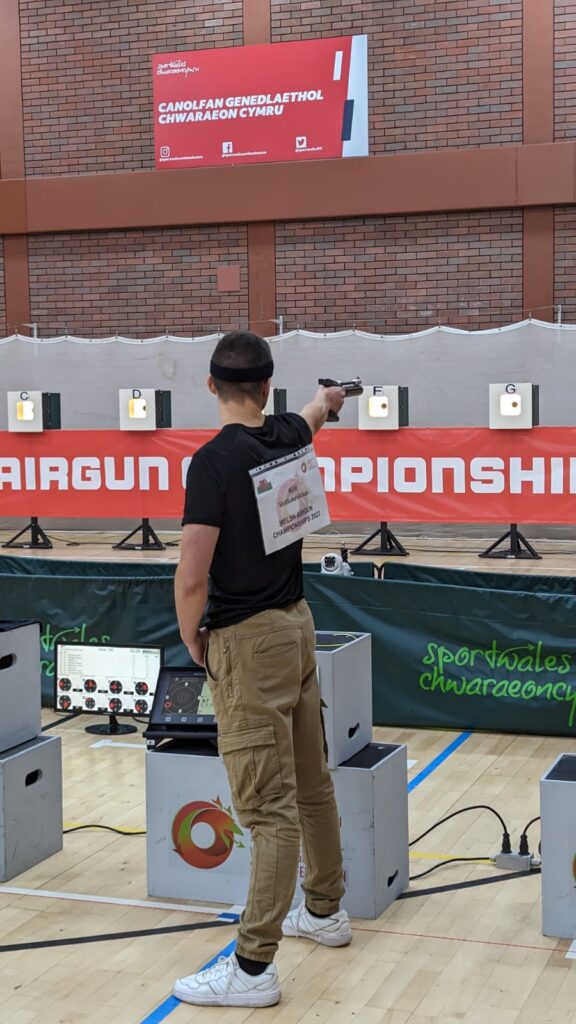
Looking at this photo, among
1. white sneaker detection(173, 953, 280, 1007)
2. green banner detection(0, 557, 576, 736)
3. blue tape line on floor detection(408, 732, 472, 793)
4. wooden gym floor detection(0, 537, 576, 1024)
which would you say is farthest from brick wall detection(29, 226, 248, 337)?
white sneaker detection(173, 953, 280, 1007)

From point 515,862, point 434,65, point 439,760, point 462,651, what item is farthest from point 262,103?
point 515,862

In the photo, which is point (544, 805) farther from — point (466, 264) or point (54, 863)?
point (466, 264)

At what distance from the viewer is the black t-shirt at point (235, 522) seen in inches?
146

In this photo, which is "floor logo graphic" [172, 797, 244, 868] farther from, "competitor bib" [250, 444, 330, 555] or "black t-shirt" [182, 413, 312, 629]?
"competitor bib" [250, 444, 330, 555]

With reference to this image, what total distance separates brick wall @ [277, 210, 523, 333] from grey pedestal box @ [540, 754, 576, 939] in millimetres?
11475

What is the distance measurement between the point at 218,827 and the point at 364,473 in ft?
28.7

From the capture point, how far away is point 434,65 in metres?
15.3

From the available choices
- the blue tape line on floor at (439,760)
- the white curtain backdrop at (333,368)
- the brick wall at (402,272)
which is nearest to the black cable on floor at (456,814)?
the blue tape line on floor at (439,760)

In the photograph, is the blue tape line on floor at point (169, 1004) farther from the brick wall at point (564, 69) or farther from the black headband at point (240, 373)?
the brick wall at point (564, 69)

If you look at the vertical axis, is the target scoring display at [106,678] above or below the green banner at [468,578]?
below

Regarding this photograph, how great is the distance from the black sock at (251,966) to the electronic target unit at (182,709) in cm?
118

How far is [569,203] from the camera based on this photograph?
1482 centimetres

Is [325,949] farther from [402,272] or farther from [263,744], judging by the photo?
[402,272]

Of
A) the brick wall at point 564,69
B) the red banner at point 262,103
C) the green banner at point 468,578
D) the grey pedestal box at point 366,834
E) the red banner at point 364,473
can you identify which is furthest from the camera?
the red banner at point 262,103
